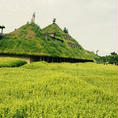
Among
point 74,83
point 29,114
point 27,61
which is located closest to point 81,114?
point 29,114

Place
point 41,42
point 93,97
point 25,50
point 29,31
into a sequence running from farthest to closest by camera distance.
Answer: point 29,31
point 41,42
point 25,50
point 93,97

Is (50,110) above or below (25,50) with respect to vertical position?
below

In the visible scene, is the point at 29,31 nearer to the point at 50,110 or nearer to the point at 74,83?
the point at 74,83

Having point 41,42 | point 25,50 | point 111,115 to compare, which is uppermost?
point 41,42

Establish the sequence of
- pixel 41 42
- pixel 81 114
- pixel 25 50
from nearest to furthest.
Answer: pixel 81 114 → pixel 25 50 → pixel 41 42

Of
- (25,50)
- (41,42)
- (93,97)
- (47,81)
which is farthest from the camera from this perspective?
(41,42)

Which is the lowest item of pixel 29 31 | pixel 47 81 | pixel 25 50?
pixel 47 81

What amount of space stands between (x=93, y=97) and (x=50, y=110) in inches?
105

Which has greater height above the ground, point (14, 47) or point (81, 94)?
point (14, 47)

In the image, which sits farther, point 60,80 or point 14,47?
point 14,47

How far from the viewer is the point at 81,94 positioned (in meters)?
6.68

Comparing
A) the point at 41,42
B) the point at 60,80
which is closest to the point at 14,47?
the point at 41,42

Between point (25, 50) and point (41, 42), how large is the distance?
4.35m

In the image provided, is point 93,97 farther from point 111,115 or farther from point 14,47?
point 14,47
